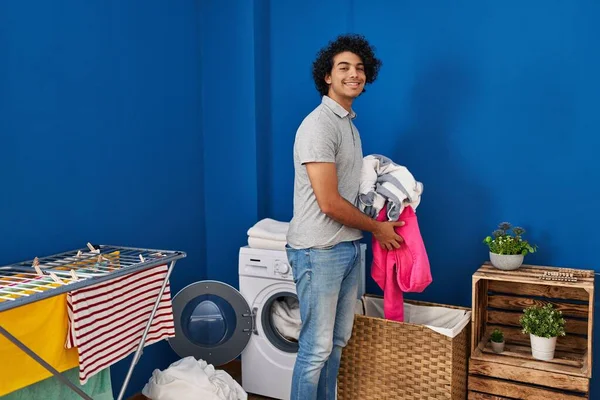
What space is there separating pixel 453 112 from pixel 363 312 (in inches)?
43.9

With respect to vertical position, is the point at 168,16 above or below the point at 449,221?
above

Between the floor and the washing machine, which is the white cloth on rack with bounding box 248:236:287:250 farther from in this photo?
the floor

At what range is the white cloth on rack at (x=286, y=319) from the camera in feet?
10.4

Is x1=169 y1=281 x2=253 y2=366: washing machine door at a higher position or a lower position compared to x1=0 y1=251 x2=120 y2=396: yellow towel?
lower

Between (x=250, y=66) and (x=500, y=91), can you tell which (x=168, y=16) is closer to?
(x=250, y=66)

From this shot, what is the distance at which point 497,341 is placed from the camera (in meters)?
2.79

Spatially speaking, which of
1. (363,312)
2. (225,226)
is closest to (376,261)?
(363,312)

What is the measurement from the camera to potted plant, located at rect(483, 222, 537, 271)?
9.02 feet

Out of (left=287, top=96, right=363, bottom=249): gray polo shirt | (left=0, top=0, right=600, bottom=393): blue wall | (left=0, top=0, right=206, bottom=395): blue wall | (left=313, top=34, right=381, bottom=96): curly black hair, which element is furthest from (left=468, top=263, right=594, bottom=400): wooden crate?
(left=0, top=0, right=206, bottom=395): blue wall

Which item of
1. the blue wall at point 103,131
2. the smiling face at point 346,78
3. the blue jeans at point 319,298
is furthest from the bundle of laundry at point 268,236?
the smiling face at point 346,78

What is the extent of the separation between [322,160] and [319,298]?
543mm

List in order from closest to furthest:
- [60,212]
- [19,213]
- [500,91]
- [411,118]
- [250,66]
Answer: [19,213] → [60,212] → [500,91] → [411,118] → [250,66]

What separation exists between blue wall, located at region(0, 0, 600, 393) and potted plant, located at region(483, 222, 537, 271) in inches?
7.5

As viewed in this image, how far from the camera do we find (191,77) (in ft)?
11.7
